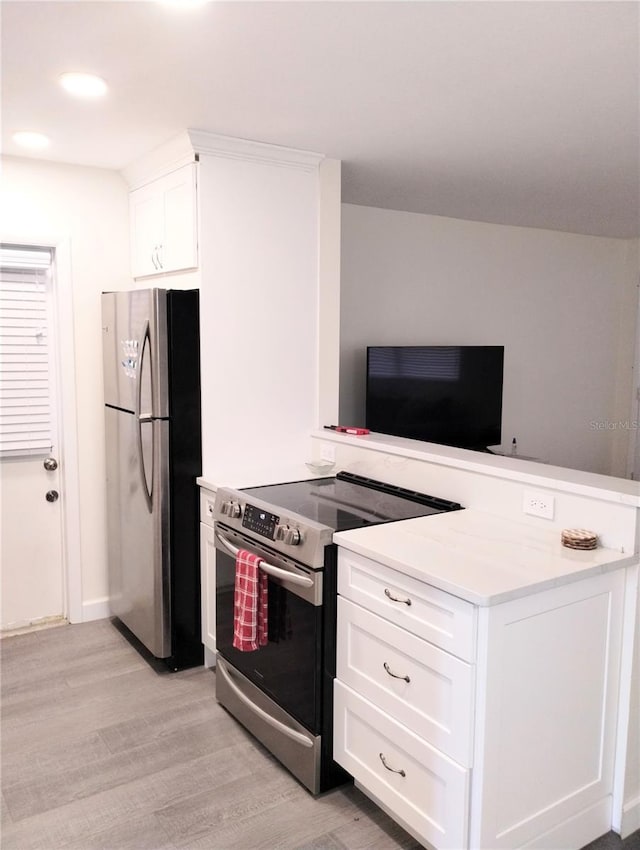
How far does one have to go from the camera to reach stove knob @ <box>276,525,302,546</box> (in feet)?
7.52

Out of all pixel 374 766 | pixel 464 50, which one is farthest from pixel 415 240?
pixel 374 766

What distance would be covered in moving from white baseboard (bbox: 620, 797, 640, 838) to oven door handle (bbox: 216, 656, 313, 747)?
3.31ft

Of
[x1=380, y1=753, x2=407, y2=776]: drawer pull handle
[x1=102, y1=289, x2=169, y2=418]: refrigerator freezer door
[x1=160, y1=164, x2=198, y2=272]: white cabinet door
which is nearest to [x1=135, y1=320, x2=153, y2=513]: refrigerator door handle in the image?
[x1=102, y1=289, x2=169, y2=418]: refrigerator freezer door

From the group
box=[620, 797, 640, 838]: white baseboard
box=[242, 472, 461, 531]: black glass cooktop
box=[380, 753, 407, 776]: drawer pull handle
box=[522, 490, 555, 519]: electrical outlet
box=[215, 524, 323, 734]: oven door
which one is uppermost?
box=[522, 490, 555, 519]: electrical outlet

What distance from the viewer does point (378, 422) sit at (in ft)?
14.1

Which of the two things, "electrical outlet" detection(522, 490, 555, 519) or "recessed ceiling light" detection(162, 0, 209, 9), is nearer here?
"recessed ceiling light" detection(162, 0, 209, 9)

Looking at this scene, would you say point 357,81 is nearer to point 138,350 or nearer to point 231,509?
point 138,350

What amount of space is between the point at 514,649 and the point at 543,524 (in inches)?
23.7

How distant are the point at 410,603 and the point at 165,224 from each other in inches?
85.7

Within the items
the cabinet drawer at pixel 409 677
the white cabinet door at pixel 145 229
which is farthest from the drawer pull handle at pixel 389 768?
the white cabinet door at pixel 145 229

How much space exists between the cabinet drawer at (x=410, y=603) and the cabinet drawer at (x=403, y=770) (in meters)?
0.31

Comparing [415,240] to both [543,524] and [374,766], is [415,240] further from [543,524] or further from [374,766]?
[374,766]

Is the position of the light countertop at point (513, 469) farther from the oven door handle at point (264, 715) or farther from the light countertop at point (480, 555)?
the oven door handle at point (264, 715)

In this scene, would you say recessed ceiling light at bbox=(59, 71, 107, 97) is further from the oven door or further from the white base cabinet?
the white base cabinet
